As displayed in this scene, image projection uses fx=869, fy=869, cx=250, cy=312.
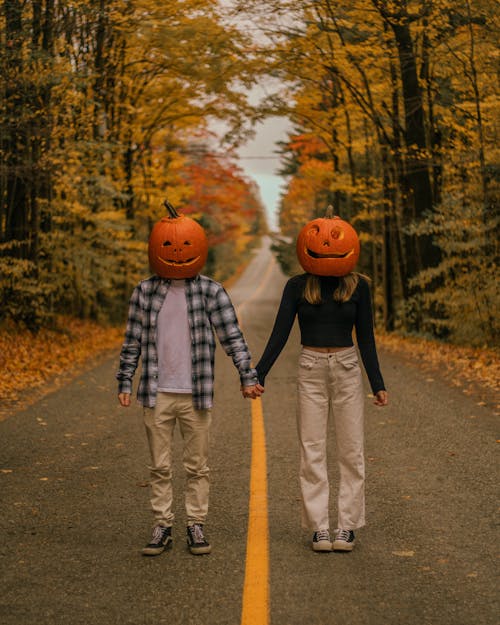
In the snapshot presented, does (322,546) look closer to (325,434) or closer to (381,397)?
(325,434)

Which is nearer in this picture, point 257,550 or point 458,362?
point 257,550

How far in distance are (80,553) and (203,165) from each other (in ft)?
123

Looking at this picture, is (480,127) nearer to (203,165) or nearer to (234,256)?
(203,165)

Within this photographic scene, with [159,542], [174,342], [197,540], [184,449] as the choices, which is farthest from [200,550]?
[174,342]

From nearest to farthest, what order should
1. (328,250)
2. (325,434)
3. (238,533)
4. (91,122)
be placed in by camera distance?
(328,250)
(325,434)
(238,533)
(91,122)

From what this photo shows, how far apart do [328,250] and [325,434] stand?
112 centimetres

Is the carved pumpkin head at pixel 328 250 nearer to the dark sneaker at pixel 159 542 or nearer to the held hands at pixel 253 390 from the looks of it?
the held hands at pixel 253 390

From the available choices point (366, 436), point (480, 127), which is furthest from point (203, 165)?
point (366, 436)

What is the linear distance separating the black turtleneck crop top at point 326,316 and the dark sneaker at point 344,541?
2.92 ft

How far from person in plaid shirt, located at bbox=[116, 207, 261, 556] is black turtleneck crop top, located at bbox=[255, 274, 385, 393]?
0.31m

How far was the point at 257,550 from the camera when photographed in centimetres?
514

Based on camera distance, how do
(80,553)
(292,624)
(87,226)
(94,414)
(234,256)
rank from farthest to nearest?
(234,256)
(87,226)
(94,414)
(80,553)
(292,624)

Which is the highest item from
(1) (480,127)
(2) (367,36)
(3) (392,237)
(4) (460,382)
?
(2) (367,36)

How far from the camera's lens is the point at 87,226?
22.9 metres
